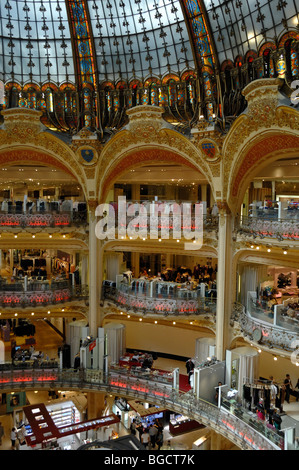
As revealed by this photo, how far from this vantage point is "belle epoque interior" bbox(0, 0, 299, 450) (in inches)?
783

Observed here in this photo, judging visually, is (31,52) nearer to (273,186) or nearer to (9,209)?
(9,209)

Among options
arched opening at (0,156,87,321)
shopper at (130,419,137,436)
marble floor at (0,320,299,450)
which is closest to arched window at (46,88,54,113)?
arched opening at (0,156,87,321)

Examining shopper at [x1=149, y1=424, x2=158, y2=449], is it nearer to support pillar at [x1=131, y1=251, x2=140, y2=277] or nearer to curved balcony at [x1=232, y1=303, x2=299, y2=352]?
curved balcony at [x1=232, y1=303, x2=299, y2=352]

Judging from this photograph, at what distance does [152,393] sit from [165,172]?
1440cm

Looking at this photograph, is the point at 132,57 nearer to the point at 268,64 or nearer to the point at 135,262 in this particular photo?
the point at 268,64

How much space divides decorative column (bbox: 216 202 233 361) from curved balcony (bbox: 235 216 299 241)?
880 mm

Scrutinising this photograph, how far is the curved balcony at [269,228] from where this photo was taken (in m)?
19.1

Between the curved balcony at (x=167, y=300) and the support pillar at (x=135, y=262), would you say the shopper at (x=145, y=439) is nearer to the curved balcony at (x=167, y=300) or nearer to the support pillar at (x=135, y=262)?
the curved balcony at (x=167, y=300)

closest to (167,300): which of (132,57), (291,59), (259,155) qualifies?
A: (259,155)

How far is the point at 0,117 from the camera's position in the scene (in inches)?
1024

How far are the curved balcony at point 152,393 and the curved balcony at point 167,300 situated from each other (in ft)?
12.9

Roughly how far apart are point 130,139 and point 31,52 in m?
7.75

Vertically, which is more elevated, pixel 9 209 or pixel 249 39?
pixel 249 39
